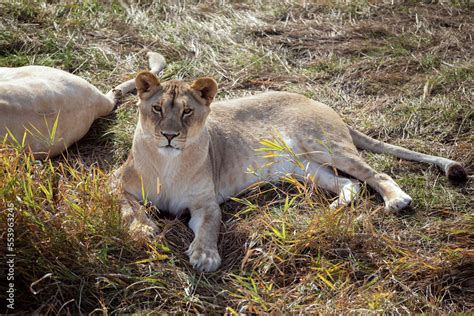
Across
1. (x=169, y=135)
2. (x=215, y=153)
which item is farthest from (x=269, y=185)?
(x=169, y=135)

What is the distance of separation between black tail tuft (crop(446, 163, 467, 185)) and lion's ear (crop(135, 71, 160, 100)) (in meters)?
1.80

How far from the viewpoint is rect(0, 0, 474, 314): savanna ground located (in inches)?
131

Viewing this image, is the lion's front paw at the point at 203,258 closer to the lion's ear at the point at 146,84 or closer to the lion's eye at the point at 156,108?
the lion's eye at the point at 156,108

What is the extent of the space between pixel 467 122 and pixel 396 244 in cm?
166

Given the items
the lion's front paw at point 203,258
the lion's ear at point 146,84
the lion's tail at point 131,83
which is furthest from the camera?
the lion's tail at point 131,83

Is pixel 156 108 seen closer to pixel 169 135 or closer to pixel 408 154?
pixel 169 135

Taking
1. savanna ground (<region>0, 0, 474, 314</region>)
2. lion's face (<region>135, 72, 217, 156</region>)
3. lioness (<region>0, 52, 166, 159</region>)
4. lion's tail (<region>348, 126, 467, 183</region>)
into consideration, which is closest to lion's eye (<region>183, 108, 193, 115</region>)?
lion's face (<region>135, 72, 217, 156</region>)

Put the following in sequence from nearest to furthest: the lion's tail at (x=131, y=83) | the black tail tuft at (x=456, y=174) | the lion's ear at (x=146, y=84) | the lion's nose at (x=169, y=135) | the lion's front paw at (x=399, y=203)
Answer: the lion's nose at (x=169, y=135) → the lion's ear at (x=146, y=84) → the lion's front paw at (x=399, y=203) → the black tail tuft at (x=456, y=174) → the lion's tail at (x=131, y=83)

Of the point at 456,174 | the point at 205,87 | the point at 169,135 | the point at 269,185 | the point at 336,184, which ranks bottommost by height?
the point at 269,185

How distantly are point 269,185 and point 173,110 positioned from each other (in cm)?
99

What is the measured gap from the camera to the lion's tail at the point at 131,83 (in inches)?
215

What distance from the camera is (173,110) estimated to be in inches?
153

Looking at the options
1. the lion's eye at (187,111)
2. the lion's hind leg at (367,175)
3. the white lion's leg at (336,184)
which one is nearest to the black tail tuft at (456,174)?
the lion's hind leg at (367,175)

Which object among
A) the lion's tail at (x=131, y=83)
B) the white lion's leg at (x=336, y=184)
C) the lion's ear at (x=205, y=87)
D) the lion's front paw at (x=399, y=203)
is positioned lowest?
the lion's tail at (x=131, y=83)
